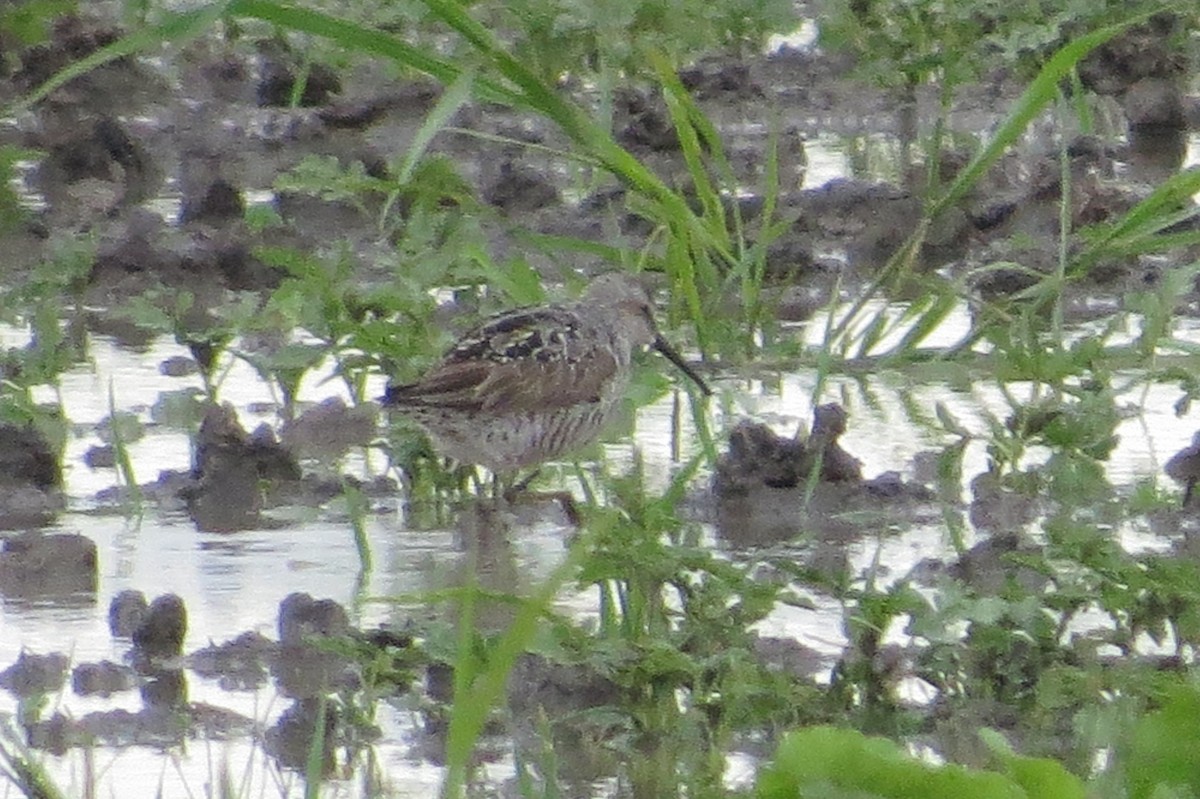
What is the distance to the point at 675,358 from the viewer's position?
25.2 feet

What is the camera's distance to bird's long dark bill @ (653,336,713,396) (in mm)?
7445

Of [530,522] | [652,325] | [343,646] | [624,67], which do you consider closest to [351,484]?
[530,522]

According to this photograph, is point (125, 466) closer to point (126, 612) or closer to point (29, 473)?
point (29, 473)

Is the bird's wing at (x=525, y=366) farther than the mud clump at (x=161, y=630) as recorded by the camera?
Yes

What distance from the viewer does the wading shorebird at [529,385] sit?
685cm

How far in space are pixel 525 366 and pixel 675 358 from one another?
554mm

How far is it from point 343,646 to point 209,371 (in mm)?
2491

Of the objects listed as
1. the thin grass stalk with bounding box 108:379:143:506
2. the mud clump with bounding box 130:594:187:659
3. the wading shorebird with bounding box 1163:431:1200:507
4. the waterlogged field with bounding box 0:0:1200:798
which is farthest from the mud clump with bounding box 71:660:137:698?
the wading shorebird with bounding box 1163:431:1200:507

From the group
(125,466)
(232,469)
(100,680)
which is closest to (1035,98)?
(232,469)

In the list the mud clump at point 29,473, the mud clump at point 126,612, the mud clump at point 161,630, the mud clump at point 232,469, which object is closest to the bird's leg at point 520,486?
the mud clump at point 232,469

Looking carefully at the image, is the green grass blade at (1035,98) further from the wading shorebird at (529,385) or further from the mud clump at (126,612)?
the mud clump at (126,612)

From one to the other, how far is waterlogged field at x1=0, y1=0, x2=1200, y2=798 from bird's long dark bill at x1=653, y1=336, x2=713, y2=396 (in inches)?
3.0

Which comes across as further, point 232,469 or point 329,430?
point 329,430

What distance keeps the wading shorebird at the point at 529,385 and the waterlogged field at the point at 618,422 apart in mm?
110
